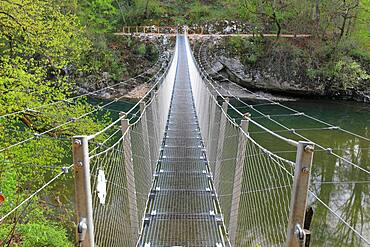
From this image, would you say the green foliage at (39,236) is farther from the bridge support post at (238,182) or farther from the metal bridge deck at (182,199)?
the bridge support post at (238,182)

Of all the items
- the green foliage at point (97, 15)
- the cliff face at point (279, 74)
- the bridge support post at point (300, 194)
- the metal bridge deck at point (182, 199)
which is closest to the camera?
the bridge support post at point (300, 194)

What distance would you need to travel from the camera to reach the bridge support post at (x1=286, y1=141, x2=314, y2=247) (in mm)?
966

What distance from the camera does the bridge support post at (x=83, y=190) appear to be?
1013 millimetres

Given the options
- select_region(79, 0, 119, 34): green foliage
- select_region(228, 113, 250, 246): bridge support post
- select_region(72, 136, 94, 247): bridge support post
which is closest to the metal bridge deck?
select_region(228, 113, 250, 246): bridge support post

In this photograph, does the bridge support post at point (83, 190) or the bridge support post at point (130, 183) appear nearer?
the bridge support post at point (83, 190)

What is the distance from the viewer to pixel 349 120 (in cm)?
991

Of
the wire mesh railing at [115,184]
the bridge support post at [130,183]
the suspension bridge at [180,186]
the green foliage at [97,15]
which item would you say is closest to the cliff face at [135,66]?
the green foliage at [97,15]

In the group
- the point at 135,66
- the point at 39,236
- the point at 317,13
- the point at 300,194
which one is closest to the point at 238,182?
the point at 300,194

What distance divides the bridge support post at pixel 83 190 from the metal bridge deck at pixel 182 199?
1278 mm

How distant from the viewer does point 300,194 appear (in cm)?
99

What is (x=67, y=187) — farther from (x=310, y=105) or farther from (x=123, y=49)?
(x=123, y=49)

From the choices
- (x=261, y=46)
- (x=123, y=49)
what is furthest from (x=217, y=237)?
(x=123, y=49)

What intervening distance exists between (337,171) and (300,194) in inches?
238

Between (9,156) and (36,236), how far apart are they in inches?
48.8
